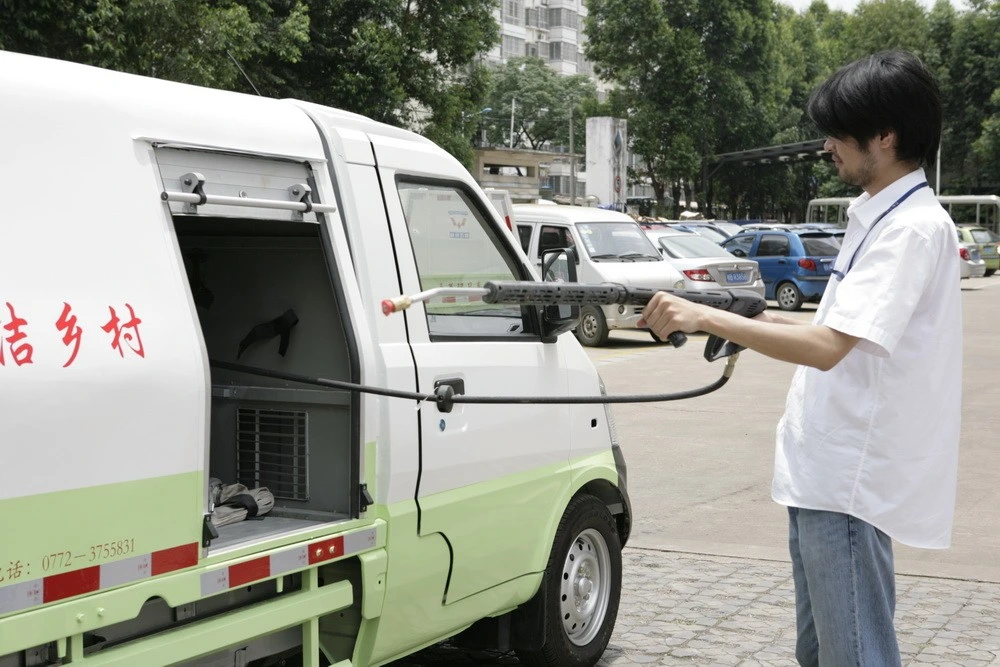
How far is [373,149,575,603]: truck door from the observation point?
13.8 feet

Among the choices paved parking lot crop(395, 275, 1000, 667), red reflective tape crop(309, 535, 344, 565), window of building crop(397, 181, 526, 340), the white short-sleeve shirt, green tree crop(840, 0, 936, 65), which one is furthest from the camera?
green tree crop(840, 0, 936, 65)

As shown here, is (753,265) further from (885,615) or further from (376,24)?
(885,615)

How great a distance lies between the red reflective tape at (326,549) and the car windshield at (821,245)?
2316 cm

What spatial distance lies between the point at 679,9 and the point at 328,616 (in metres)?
55.6

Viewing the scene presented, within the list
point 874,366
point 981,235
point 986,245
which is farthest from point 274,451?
point 986,245

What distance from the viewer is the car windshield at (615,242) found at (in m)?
19.6

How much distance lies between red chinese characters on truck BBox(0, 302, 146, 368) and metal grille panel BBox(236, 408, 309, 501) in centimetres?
106

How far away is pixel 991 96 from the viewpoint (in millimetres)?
56469

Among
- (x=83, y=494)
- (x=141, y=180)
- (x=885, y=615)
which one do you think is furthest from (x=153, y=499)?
(x=885, y=615)

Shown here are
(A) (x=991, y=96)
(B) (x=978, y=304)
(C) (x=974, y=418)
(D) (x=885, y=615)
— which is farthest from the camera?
(A) (x=991, y=96)

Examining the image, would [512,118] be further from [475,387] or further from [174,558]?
[174,558]

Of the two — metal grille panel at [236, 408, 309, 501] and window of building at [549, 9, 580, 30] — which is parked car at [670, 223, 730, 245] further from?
window of building at [549, 9, 580, 30]

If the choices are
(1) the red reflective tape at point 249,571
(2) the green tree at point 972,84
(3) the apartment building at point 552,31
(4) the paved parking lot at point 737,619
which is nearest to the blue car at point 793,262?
(4) the paved parking lot at point 737,619

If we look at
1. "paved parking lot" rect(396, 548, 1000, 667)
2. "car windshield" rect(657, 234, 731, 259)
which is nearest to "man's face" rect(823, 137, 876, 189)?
"paved parking lot" rect(396, 548, 1000, 667)
